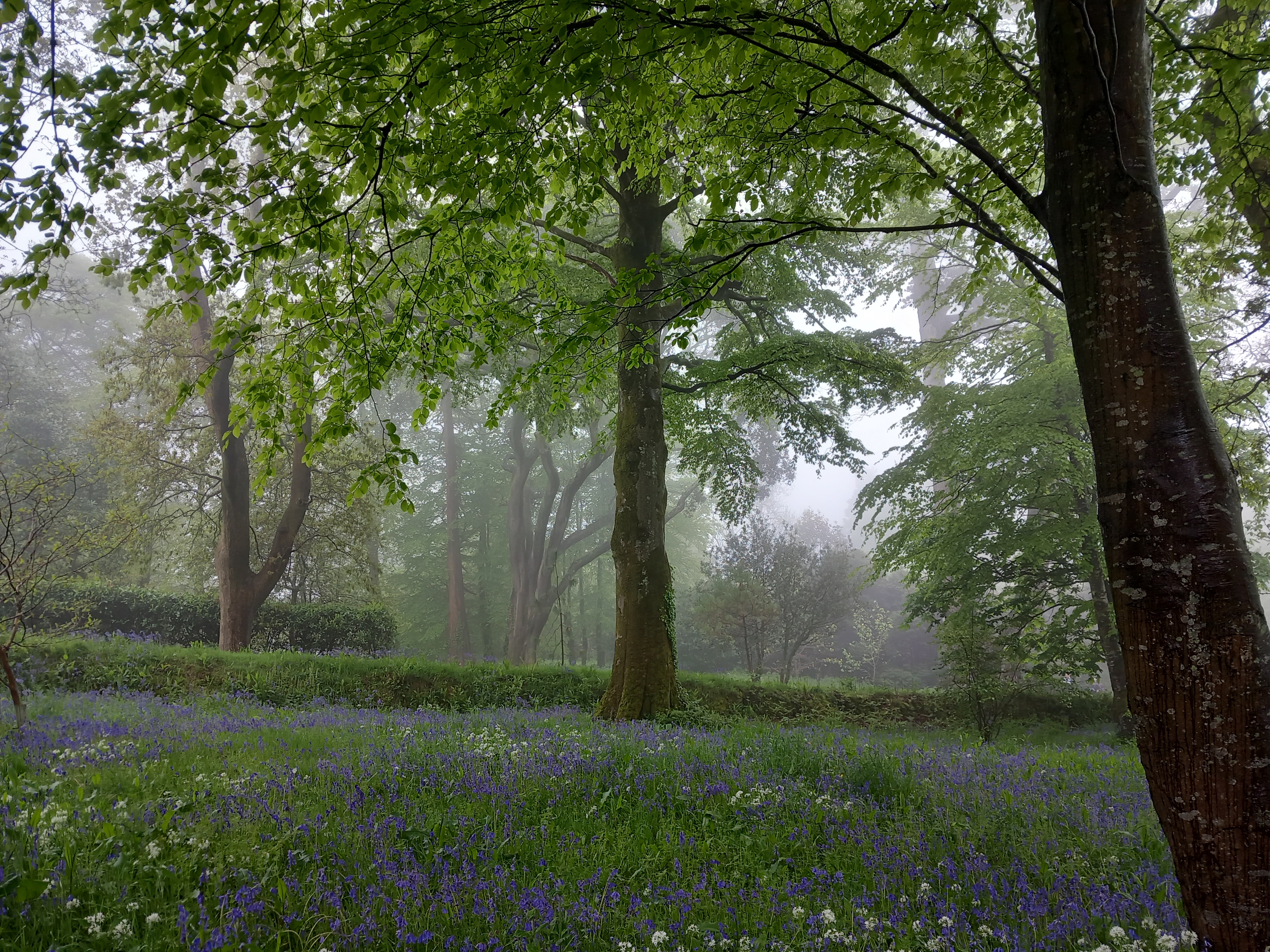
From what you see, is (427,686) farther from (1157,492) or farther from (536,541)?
(536,541)

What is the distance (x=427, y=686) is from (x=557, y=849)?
1062cm

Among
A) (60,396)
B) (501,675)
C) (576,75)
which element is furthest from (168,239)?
(60,396)

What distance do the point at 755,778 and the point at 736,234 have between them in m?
3.99

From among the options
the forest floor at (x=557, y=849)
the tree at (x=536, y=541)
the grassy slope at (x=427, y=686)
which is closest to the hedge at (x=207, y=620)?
the grassy slope at (x=427, y=686)

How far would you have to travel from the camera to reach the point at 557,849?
3.64 meters

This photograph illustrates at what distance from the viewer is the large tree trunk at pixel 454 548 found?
2803 cm

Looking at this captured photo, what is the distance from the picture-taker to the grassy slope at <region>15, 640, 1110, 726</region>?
11531 millimetres

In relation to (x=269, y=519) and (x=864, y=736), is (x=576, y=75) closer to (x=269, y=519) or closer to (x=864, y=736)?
(x=864, y=736)

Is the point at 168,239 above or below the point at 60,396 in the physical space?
below

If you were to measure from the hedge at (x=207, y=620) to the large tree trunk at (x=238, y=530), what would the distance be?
172cm

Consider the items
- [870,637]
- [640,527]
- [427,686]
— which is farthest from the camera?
[870,637]

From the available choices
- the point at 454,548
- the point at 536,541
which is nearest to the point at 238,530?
the point at 536,541

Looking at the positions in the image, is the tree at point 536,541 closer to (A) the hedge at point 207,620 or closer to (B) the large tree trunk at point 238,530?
(A) the hedge at point 207,620

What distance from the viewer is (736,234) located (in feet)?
13.7
